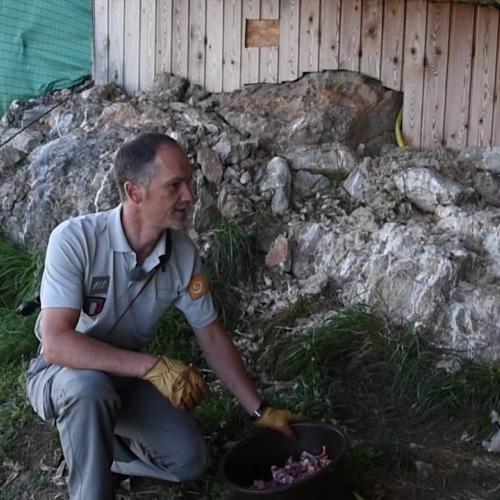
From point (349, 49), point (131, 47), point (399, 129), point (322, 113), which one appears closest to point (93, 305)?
point (322, 113)

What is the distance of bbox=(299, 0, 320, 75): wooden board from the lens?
568 centimetres

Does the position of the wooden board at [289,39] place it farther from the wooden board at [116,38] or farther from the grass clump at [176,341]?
the grass clump at [176,341]

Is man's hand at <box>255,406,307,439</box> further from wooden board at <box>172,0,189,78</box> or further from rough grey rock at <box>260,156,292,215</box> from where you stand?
wooden board at <box>172,0,189,78</box>

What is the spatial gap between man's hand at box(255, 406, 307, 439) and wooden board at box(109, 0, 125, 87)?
3.66 meters

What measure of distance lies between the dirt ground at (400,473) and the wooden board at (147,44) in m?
2.93

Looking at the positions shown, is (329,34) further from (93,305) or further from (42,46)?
(93,305)

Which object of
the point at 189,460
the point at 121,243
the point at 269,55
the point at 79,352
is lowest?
the point at 189,460

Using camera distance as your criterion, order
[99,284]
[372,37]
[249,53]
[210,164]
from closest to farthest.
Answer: [99,284], [210,164], [372,37], [249,53]

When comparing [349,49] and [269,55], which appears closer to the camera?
[349,49]

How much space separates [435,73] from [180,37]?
5.78ft

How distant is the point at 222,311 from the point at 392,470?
4.75 feet

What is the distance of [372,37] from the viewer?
5531 millimetres

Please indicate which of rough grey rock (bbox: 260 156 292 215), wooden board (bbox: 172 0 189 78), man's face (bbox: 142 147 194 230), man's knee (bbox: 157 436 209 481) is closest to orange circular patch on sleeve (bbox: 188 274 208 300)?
man's face (bbox: 142 147 194 230)

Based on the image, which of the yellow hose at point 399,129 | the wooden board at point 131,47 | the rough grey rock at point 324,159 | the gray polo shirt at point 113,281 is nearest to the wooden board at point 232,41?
the wooden board at point 131,47
